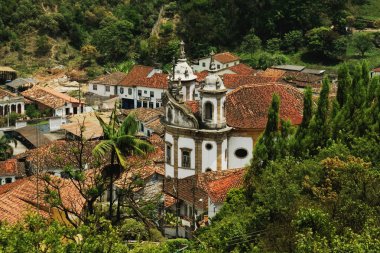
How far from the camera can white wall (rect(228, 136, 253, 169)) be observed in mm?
37188

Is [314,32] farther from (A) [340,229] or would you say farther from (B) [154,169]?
(A) [340,229]

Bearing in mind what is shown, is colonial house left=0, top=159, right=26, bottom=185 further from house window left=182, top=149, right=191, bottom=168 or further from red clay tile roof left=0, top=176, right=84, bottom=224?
house window left=182, top=149, right=191, bottom=168

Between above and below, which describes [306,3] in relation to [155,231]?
above

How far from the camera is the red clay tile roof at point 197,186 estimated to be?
3241 cm

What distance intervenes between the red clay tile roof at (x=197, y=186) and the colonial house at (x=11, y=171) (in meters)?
12.2

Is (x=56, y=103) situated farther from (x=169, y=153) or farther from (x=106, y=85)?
(x=169, y=153)

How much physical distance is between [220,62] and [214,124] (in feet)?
137

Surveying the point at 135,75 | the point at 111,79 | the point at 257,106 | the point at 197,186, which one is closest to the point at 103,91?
the point at 111,79

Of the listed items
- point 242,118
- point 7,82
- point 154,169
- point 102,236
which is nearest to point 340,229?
point 102,236

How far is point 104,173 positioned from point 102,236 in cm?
822

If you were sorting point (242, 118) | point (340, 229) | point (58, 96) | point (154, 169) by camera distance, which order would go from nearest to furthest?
1. point (340, 229)
2. point (242, 118)
3. point (154, 169)
4. point (58, 96)

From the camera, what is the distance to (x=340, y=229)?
19531 mm

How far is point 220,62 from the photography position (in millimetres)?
77812

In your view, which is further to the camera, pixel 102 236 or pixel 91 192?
pixel 91 192
